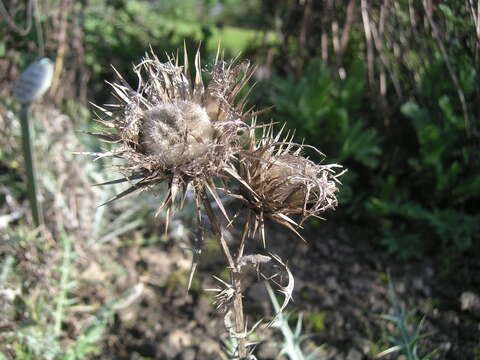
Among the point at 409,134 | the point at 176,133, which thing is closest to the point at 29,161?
the point at 176,133

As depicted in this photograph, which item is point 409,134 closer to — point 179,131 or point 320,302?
point 320,302

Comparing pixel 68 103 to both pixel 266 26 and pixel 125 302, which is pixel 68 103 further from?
pixel 125 302

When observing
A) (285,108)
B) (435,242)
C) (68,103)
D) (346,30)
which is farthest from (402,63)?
(68,103)

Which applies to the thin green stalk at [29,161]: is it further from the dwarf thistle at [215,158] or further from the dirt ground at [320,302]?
the dwarf thistle at [215,158]

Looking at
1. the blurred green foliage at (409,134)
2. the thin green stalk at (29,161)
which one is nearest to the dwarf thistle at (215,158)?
the thin green stalk at (29,161)

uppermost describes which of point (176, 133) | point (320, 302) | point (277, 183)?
point (176, 133)

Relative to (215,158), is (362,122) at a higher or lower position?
lower

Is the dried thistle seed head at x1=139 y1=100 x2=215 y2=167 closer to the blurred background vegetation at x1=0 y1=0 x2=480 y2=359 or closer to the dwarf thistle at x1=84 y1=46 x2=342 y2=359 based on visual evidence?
the dwarf thistle at x1=84 y1=46 x2=342 y2=359
